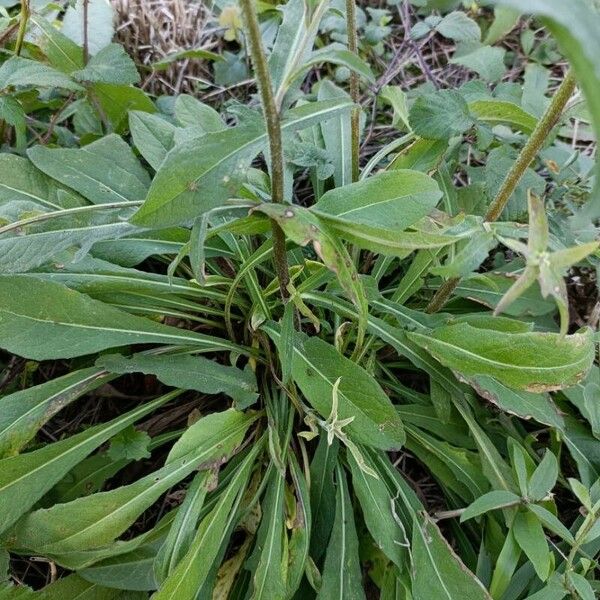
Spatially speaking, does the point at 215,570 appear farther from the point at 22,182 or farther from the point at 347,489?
the point at 22,182

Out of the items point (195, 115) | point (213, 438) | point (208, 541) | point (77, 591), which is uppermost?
point (195, 115)

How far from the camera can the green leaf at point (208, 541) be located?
949 millimetres

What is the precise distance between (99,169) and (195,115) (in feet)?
0.73

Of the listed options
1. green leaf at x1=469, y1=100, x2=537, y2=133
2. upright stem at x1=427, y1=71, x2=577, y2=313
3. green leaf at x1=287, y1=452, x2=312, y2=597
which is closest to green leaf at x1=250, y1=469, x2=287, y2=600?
green leaf at x1=287, y1=452, x2=312, y2=597

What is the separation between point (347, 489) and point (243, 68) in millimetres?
1127

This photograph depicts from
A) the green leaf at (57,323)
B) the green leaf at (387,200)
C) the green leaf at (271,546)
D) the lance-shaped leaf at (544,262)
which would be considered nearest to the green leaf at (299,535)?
the green leaf at (271,546)

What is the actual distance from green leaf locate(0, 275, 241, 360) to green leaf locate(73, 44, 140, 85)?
0.44 meters

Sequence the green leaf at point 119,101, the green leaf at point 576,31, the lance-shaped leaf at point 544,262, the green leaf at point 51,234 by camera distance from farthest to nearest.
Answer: the green leaf at point 119,101
the green leaf at point 51,234
the lance-shaped leaf at point 544,262
the green leaf at point 576,31

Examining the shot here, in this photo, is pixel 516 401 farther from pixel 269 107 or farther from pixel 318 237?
pixel 269 107

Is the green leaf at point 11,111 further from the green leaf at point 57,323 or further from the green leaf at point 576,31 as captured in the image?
the green leaf at point 576,31

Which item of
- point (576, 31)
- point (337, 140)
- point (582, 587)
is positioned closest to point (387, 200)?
point (337, 140)

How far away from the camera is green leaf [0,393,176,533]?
1.02 m

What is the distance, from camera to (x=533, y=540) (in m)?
1.03

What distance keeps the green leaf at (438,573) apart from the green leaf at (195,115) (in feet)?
2.81
